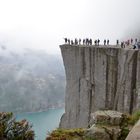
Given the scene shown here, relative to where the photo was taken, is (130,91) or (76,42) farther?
(76,42)

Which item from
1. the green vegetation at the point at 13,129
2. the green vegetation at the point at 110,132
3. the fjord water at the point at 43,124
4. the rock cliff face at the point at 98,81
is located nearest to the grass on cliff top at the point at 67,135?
the green vegetation at the point at 110,132

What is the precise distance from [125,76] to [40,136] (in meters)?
49.3

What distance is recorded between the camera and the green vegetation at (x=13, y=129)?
23109 millimetres

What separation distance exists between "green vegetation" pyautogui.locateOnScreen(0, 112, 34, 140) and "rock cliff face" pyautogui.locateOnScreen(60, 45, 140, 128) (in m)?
20.9

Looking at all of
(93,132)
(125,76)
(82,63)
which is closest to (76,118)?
(82,63)

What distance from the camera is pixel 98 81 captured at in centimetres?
5034

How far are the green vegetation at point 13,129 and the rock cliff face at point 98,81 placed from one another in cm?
2086

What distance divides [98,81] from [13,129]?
90.7ft

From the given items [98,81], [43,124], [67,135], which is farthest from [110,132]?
[43,124]

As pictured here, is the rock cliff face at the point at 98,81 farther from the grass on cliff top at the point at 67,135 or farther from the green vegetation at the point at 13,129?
the grass on cliff top at the point at 67,135

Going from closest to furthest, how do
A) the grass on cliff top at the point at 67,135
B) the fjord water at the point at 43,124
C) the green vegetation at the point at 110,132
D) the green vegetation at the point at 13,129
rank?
the green vegetation at the point at 110,132 < the grass on cliff top at the point at 67,135 < the green vegetation at the point at 13,129 < the fjord water at the point at 43,124

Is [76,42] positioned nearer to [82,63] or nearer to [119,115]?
[82,63]

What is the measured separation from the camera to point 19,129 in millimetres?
23406

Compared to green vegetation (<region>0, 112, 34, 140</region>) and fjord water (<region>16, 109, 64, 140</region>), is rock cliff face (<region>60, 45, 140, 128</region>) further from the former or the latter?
fjord water (<region>16, 109, 64, 140</region>)
